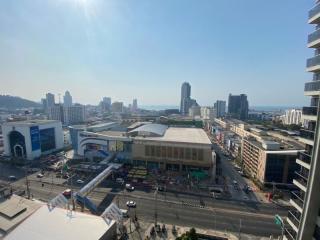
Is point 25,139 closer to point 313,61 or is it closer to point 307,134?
point 307,134

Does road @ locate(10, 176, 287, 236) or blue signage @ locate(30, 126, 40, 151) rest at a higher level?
blue signage @ locate(30, 126, 40, 151)

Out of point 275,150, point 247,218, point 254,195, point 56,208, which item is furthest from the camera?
point 275,150

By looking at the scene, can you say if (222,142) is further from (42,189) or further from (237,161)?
(42,189)

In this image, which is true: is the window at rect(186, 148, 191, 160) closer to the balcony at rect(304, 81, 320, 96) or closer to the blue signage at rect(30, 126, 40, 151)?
the balcony at rect(304, 81, 320, 96)

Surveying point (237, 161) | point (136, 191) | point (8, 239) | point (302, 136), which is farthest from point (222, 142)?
point (8, 239)

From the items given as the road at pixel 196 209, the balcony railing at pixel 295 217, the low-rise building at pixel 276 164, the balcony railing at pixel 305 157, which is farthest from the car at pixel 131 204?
the low-rise building at pixel 276 164

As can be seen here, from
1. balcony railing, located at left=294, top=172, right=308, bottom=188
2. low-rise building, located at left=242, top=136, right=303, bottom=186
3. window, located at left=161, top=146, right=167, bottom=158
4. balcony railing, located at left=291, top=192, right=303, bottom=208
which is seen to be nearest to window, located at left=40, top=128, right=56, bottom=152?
window, located at left=161, top=146, right=167, bottom=158

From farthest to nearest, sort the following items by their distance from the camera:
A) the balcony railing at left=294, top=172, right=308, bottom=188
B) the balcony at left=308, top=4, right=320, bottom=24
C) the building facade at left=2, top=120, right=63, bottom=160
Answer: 1. the building facade at left=2, top=120, right=63, bottom=160
2. the balcony railing at left=294, top=172, right=308, bottom=188
3. the balcony at left=308, top=4, right=320, bottom=24
